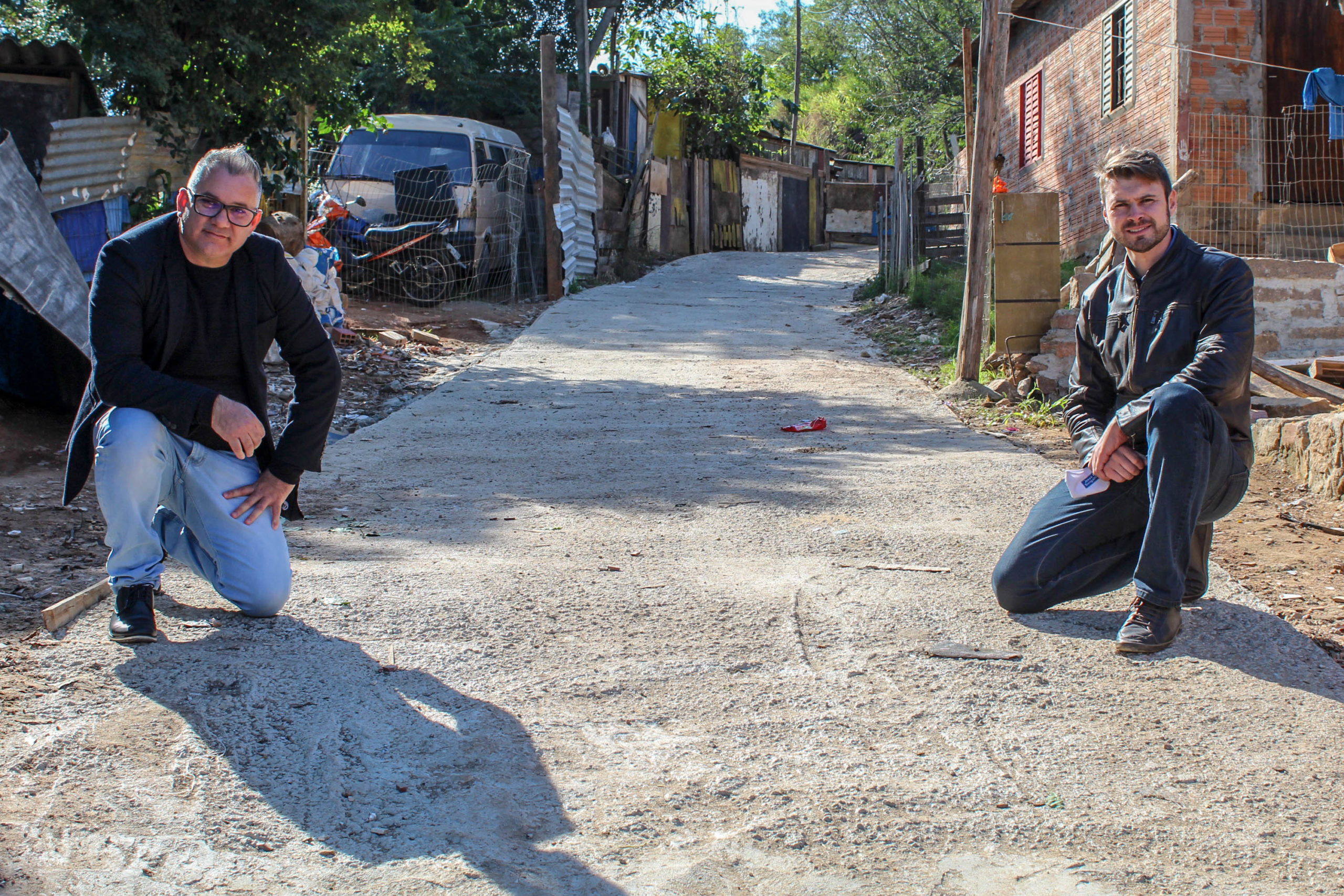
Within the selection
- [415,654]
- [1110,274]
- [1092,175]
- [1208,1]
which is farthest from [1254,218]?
[415,654]

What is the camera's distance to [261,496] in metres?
3.04

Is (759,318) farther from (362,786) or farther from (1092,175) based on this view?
(362,786)

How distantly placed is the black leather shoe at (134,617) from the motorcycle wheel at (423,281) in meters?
9.30

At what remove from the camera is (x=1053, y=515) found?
3.22 metres

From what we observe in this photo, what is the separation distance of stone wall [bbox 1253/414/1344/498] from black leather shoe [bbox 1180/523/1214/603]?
198cm

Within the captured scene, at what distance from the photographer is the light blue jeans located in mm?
2865

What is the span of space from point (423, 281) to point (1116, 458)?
9935 mm

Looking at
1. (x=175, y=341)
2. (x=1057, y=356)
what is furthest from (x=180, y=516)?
(x=1057, y=356)

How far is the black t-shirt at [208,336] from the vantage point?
3.03 m

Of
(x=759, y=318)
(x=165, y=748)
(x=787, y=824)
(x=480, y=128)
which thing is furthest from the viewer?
(x=480, y=128)

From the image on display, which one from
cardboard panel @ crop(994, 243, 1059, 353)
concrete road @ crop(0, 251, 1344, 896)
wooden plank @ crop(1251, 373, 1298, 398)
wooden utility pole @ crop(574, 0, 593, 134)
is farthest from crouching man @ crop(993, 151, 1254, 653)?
wooden utility pole @ crop(574, 0, 593, 134)

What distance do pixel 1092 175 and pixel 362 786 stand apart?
1384cm

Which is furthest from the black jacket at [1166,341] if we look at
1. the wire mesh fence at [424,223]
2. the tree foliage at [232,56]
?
the wire mesh fence at [424,223]

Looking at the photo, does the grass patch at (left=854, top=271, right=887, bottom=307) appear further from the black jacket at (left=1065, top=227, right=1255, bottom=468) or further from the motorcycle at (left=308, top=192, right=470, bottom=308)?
the black jacket at (left=1065, top=227, right=1255, bottom=468)
